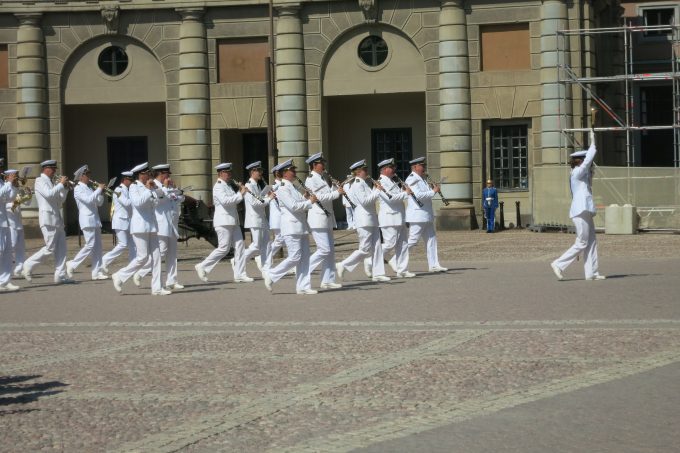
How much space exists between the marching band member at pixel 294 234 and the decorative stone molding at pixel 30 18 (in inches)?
878

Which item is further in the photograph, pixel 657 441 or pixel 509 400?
pixel 509 400

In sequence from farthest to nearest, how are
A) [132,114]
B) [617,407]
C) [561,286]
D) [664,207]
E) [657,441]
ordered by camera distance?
[132,114], [664,207], [561,286], [617,407], [657,441]

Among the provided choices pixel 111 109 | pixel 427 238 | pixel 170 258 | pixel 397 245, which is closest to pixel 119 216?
pixel 170 258

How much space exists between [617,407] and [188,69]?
101 feet

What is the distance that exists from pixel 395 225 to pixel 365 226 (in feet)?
2.68

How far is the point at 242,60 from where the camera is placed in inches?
1515

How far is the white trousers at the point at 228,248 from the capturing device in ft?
68.4

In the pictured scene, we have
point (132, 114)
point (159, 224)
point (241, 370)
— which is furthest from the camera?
point (132, 114)

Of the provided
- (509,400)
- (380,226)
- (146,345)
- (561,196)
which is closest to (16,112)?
(561,196)

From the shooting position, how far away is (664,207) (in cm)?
3291

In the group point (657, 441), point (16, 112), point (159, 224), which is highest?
point (16, 112)

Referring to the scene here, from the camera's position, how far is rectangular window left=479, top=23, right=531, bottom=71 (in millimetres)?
36594

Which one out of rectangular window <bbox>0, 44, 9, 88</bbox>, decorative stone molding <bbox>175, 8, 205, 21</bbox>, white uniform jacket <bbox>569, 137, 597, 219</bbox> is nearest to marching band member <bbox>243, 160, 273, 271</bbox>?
white uniform jacket <bbox>569, 137, 597, 219</bbox>

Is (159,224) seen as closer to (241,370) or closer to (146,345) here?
(146,345)
